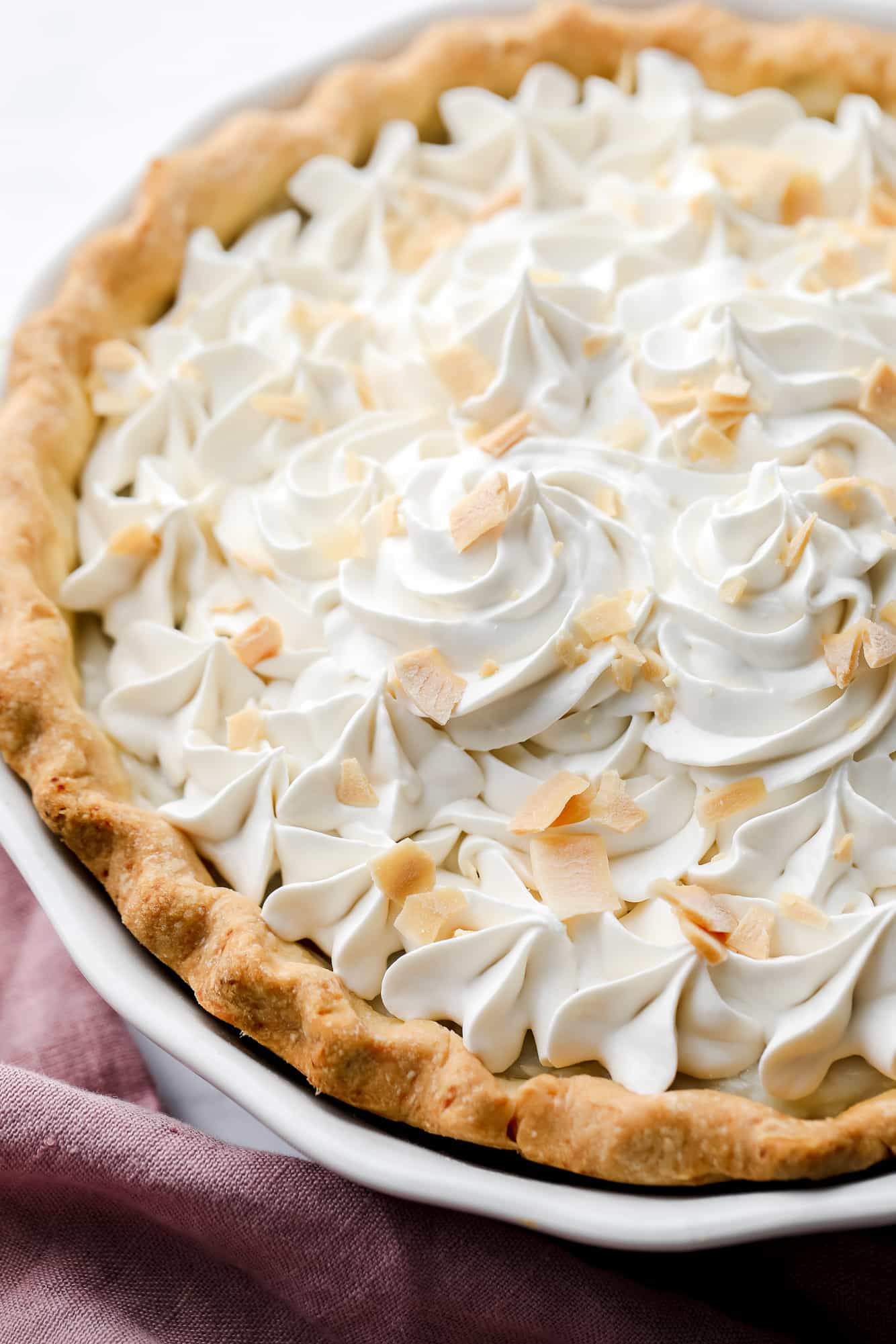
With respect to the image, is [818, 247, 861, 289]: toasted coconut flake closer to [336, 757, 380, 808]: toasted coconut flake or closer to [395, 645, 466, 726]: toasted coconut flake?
[395, 645, 466, 726]: toasted coconut flake

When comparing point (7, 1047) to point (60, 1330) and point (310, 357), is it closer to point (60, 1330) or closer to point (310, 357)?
point (60, 1330)

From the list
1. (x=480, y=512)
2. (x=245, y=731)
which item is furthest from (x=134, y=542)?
(x=480, y=512)

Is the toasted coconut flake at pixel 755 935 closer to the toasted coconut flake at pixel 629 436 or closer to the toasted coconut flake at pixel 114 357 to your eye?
the toasted coconut flake at pixel 629 436

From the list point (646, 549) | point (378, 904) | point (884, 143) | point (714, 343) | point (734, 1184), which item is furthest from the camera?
point (884, 143)

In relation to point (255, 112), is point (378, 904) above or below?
below

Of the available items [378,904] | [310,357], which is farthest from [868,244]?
[378,904]

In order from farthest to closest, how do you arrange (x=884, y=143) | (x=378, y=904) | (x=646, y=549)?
(x=884, y=143) → (x=646, y=549) → (x=378, y=904)

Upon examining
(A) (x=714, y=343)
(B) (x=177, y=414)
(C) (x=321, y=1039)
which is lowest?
(C) (x=321, y=1039)

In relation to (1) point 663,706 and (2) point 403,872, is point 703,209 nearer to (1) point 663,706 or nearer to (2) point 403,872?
(1) point 663,706
